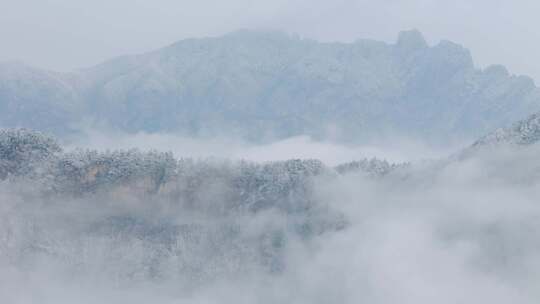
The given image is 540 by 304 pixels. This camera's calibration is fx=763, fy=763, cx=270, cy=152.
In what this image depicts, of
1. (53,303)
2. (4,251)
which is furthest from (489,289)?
(4,251)

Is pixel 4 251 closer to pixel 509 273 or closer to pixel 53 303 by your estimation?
pixel 53 303

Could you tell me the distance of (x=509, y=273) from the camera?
19700 cm

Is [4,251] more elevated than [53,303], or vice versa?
[4,251]

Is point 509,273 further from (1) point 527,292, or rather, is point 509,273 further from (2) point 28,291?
(2) point 28,291

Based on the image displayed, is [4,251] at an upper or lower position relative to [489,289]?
upper

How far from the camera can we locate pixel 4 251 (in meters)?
198

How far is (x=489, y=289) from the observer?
646 feet

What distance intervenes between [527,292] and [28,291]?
126756 millimetres

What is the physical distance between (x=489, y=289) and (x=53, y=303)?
372ft

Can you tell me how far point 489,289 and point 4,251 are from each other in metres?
126

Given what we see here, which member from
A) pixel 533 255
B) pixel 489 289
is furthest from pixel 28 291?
pixel 533 255

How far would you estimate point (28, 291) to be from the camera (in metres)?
198

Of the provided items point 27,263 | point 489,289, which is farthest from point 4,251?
point 489,289

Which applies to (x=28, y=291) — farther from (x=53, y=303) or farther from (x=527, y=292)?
(x=527, y=292)
